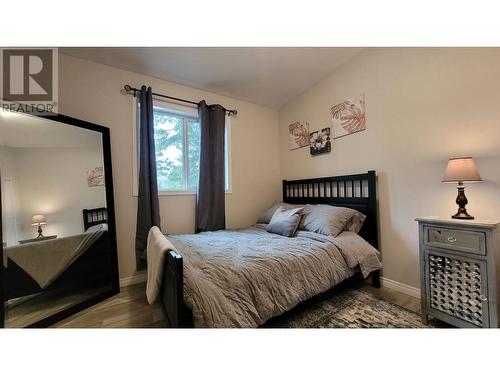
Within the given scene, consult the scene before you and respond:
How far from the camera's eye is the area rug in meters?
1.43

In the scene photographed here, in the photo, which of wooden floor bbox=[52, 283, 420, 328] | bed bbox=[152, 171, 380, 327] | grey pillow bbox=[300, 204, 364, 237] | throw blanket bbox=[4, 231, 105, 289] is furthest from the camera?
grey pillow bbox=[300, 204, 364, 237]

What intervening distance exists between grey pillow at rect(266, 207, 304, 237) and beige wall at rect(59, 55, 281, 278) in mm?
864

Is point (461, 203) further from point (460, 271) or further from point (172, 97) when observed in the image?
point (172, 97)

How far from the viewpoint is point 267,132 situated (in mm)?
3318

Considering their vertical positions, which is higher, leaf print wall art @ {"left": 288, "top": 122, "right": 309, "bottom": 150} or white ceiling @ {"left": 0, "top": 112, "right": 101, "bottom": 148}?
leaf print wall art @ {"left": 288, "top": 122, "right": 309, "bottom": 150}

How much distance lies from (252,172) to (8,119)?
2.50 m

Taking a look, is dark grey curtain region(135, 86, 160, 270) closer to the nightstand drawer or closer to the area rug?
the area rug

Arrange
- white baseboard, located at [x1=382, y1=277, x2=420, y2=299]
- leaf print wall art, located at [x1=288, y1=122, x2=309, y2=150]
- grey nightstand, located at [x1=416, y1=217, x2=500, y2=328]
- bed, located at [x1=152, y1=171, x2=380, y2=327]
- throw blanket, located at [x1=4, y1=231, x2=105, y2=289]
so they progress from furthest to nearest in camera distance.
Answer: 1. leaf print wall art, located at [x1=288, y1=122, x2=309, y2=150]
2. white baseboard, located at [x1=382, y1=277, x2=420, y2=299]
3. throw blanket, located at [x1=4, y1=231, x2=105, y2=289]
4. grey nightstand, located at [x1=416, y1=217, x2=500, y2=328]
5. bed, located at [x1=152, y1=171, x2=380, y2=327]

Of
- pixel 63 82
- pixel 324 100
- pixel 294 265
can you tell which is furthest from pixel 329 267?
pixel 63 82

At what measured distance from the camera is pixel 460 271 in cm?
129

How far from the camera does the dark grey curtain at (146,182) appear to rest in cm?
223

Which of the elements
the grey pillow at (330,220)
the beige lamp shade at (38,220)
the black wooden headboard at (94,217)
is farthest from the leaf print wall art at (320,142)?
the beige lamp shade at (38,220)

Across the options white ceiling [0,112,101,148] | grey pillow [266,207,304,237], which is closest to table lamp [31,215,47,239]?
white ceiling [0,112,101,148]

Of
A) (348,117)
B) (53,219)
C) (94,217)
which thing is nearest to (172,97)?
(94,217)
